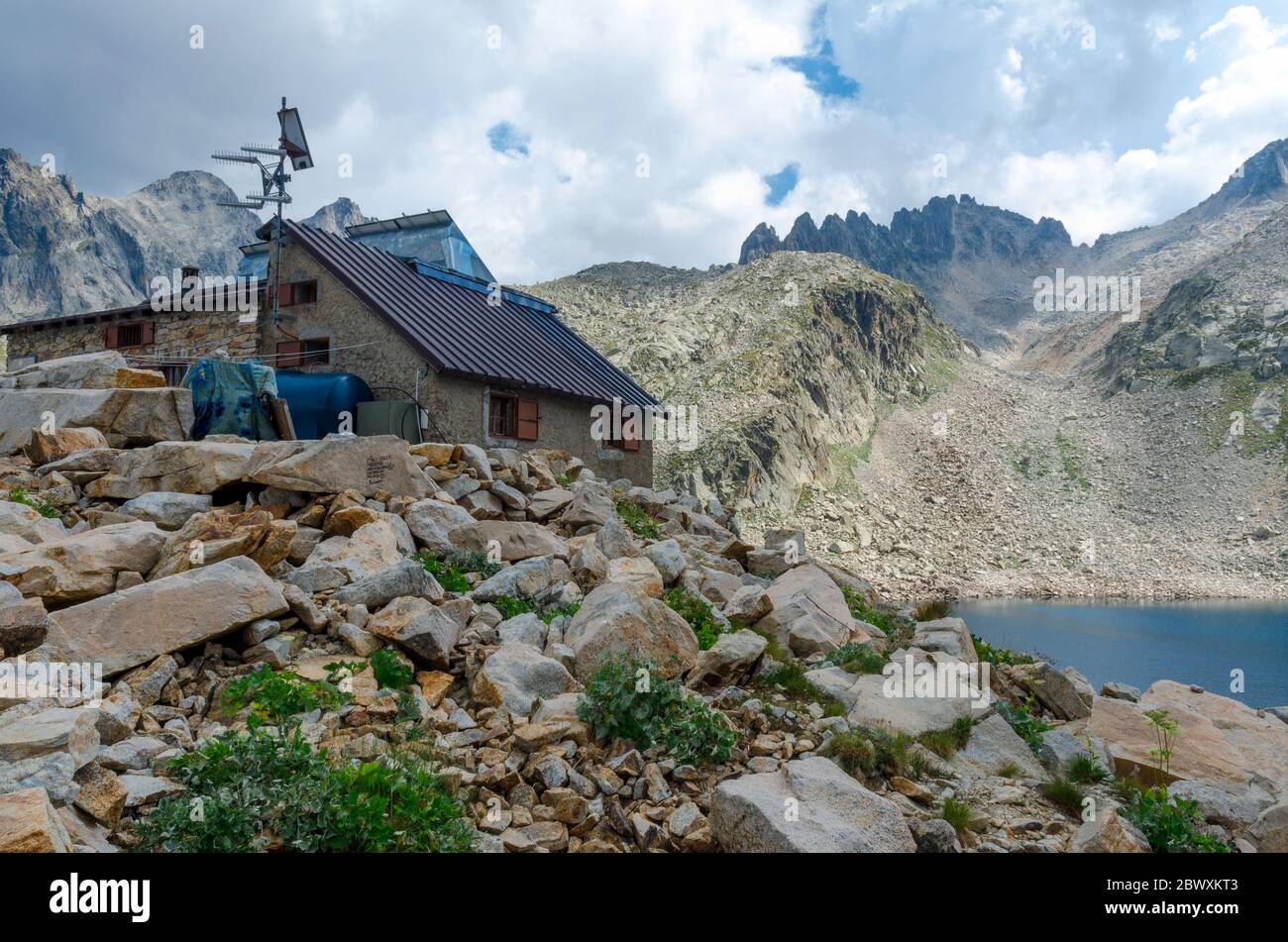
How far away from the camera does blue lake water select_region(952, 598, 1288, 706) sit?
44.6m

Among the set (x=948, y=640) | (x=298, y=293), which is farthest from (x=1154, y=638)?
(x=298, y=293)

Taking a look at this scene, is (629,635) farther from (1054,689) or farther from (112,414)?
(112,414)

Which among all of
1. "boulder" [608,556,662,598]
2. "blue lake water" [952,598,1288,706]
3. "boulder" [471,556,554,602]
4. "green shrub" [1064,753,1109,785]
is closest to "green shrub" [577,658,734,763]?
"boulder" [471,556,554,602]

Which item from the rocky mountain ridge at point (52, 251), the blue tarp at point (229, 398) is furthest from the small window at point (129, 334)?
Answer: the rocky mountain ridge at point (52, 251)

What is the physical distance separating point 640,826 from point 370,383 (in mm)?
20553

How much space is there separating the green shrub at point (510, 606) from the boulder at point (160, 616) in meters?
2.99

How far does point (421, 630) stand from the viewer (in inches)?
380

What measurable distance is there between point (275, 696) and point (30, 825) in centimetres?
314

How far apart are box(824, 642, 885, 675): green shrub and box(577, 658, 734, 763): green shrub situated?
325 cm

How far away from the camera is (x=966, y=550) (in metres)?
93.1

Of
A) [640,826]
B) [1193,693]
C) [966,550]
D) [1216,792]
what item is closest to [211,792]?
[640,826]

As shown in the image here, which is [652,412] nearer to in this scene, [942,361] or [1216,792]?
[1216,792]

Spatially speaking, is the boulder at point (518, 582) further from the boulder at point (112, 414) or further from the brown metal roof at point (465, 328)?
the brown metal roof at point (465, 328)

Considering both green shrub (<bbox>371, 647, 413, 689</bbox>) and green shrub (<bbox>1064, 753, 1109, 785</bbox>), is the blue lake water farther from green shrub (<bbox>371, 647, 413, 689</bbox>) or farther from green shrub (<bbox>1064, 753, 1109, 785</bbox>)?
green shrub (<bbox>371, 647, 413, 689</bbox>)
